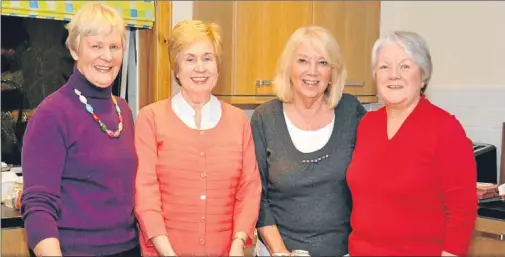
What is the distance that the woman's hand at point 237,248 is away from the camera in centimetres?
160

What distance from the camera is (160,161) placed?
64.2 inches

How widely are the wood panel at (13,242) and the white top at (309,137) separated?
3.21ft

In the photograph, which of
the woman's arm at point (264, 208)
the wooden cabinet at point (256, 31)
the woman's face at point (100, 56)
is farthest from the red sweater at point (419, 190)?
the wooden cabinet at point (256, 31)

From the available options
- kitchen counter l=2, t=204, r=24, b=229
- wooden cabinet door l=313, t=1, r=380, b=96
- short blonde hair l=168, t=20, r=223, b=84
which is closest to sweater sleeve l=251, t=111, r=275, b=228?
short blonde hair l=168, t=20, r=223, b=84

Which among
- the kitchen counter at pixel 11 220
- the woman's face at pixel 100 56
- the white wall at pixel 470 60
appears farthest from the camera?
the white wall at pixel 470 60

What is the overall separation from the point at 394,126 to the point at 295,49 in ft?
1.25

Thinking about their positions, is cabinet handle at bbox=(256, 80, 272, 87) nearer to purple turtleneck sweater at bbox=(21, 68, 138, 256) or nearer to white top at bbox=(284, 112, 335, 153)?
white top at bbox=(284, 112, 335, 153)

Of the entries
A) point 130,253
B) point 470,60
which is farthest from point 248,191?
point 470,60

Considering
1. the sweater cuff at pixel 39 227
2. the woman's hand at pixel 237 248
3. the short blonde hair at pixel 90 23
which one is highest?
the short blonde hair at pixel 90 23

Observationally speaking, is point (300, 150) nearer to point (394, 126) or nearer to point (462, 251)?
point (394, 126)

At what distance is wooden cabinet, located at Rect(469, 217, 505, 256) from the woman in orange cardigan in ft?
3.11

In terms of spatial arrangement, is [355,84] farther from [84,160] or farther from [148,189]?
[84,160]

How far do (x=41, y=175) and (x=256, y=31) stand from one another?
4.65ft

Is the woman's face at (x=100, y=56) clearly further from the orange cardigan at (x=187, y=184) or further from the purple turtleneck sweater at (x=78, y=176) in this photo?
the orange cardigan at (x=187, y=184)
